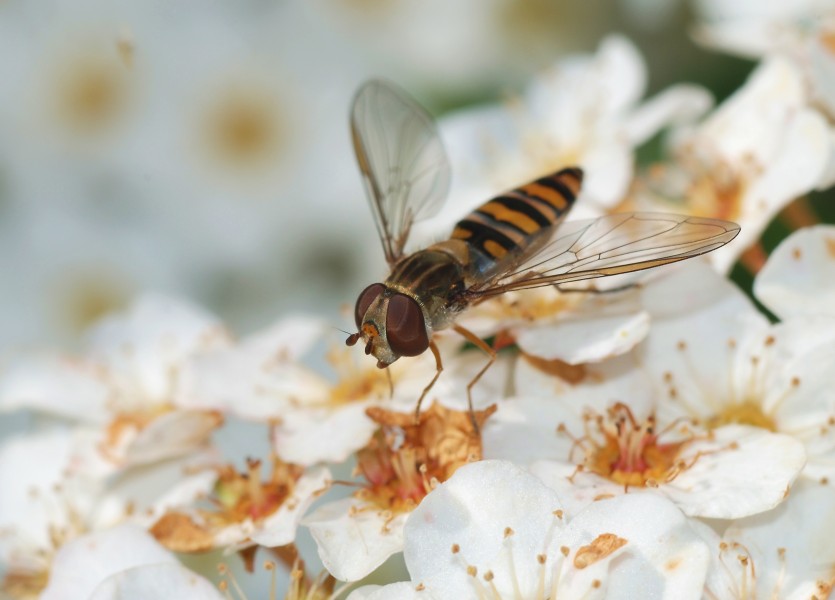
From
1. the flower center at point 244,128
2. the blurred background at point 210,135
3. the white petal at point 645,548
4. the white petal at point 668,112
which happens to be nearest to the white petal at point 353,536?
the white petal at point 645,548

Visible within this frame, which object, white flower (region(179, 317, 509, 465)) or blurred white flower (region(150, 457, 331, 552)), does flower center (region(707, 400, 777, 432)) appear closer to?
white flower (region(179, 317, 509, 465))

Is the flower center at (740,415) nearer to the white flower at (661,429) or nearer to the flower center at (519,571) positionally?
the white flower at (661,429)

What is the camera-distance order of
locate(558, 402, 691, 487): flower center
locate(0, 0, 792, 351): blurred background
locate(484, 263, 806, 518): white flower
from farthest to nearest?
locate(0, 0, 792, 351): blurred background, locate(558, 402, 691, 487): flower center, locate(484, 263, 806, 518): white flower

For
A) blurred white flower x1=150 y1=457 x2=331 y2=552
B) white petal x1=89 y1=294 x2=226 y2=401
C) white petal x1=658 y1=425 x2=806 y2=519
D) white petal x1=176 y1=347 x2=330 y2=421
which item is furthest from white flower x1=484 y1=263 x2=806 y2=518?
white petal x1=89 y1=294 x2=226 y2=401

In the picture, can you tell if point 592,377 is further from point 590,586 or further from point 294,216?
point 294,216

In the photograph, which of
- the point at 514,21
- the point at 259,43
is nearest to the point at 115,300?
the point at 259,43

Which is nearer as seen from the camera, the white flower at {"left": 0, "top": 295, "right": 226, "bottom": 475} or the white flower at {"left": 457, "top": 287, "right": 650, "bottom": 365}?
the white flower at {"left": 457, "top": 287, "right": 650, "bottom": 365}
